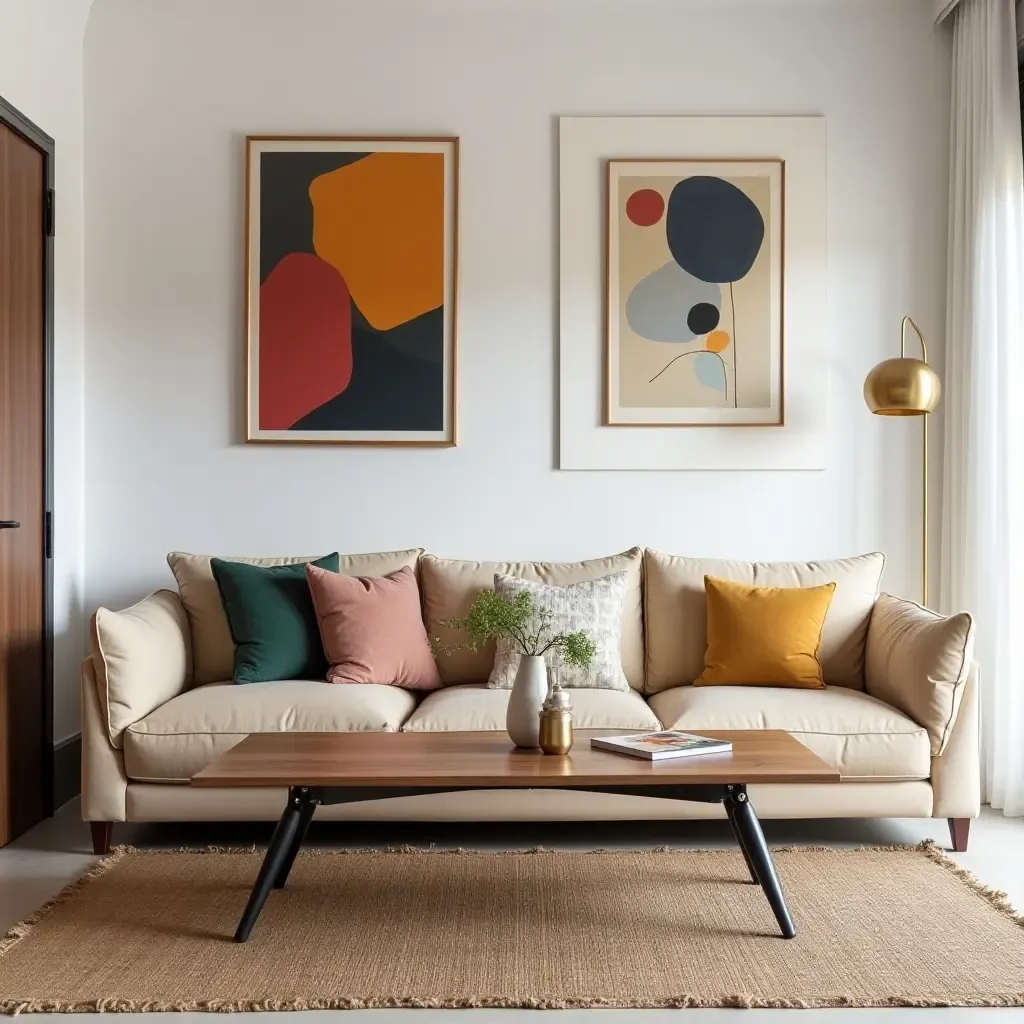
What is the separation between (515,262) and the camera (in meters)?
4.48

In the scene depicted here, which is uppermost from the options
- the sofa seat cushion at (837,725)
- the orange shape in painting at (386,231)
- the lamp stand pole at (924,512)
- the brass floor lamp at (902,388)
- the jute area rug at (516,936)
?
the orange shape in painting at (386,231)

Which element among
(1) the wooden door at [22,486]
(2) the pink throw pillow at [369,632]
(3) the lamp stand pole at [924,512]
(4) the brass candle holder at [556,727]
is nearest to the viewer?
(4) the brass candle holder at [556,727]

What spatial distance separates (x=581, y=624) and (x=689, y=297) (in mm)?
1433

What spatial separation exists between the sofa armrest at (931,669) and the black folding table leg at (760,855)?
974 millimetres

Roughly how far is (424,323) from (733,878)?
239 cm

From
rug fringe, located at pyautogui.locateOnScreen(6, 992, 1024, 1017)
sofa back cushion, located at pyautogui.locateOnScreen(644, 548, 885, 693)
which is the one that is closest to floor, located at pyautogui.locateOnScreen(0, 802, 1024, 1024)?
sofa back cushion, located at pyautogui.locateOnScreen(644, 548, 885, 693)

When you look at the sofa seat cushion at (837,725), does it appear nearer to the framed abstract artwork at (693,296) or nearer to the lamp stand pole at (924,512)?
the lamp stand pole at (924,512)

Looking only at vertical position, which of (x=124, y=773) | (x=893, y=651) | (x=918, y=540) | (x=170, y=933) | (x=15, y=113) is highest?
(x=15, y=113)

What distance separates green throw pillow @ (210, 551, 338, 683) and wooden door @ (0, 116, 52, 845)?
24.9 inches

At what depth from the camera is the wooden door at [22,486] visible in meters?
3.63

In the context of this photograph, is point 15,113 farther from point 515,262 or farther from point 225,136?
point 515,262

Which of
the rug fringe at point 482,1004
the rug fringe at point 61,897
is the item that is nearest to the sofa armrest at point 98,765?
the rug fringe at point 61,897

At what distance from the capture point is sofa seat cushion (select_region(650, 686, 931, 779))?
134 inches

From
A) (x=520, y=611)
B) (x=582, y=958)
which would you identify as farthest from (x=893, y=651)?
(x=582, y=958)
